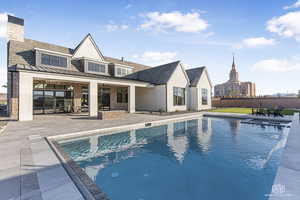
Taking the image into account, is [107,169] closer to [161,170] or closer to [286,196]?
[161,170]

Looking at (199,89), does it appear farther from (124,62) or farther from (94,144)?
(94,144)

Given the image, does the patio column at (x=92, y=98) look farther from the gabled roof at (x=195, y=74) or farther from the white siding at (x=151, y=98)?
the gabled roof at (x=195, y=74)

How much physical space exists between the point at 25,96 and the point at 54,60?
6.61 m

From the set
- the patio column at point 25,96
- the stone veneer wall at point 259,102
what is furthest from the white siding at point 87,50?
the stone veneer wall at point 259,102

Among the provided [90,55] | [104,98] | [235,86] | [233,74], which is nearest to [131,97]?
[104,98]

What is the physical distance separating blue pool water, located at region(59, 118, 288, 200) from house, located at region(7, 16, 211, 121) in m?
7.00

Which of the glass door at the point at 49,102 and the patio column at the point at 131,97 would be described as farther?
the patio column at the point at 131,97

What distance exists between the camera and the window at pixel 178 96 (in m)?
19.6

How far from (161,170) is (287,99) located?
30017mm

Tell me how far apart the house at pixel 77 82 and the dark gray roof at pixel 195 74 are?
41cm

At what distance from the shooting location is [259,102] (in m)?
25.8

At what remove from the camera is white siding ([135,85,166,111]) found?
61.0 feet

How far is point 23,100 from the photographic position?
10281 mm

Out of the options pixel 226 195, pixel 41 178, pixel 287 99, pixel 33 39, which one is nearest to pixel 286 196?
pixel 226 195
